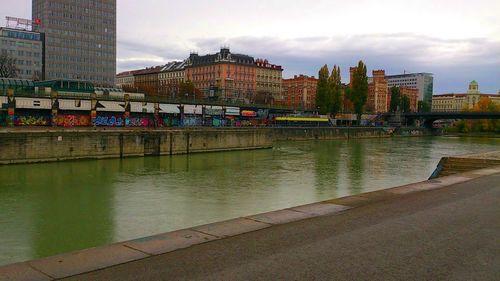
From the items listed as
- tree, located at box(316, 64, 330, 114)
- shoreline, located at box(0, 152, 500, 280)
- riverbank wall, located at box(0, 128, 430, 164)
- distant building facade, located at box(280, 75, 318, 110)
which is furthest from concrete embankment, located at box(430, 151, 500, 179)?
distant building facade, located at box(280, 75, 318, 110)

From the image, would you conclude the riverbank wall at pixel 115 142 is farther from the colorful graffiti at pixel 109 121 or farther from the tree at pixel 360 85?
the tree at pixel 360 85

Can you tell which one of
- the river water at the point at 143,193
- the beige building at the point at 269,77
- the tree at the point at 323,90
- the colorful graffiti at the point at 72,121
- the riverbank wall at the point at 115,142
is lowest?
the river water at the point at 143,193

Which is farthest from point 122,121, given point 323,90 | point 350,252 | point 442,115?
point 442,115

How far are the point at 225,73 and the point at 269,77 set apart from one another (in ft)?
77.7

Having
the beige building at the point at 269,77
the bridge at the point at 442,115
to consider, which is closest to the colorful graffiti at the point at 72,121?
the bridge at the point at 442,115

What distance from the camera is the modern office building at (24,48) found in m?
133

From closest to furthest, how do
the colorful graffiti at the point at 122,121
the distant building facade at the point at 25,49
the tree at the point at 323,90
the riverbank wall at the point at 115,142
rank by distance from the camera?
the riverbank wall at the point at 115,142 < the colorful graffiti at the point at 122,121 < the tree at the point at 323,90 < the distant building facade at the point at 25,49

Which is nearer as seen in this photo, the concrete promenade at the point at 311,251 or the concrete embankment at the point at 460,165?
the concrete promenade at the point at 311,251

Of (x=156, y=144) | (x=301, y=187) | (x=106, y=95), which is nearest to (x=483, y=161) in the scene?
(x=301, y=187)

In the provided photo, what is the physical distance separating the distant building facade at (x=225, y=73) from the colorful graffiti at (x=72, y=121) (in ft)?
272

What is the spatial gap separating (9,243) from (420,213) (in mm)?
12186

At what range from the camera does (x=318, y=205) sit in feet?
39.7

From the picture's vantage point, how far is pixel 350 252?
773 centimetres

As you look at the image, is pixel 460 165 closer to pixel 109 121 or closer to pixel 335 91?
pixel 109 121
